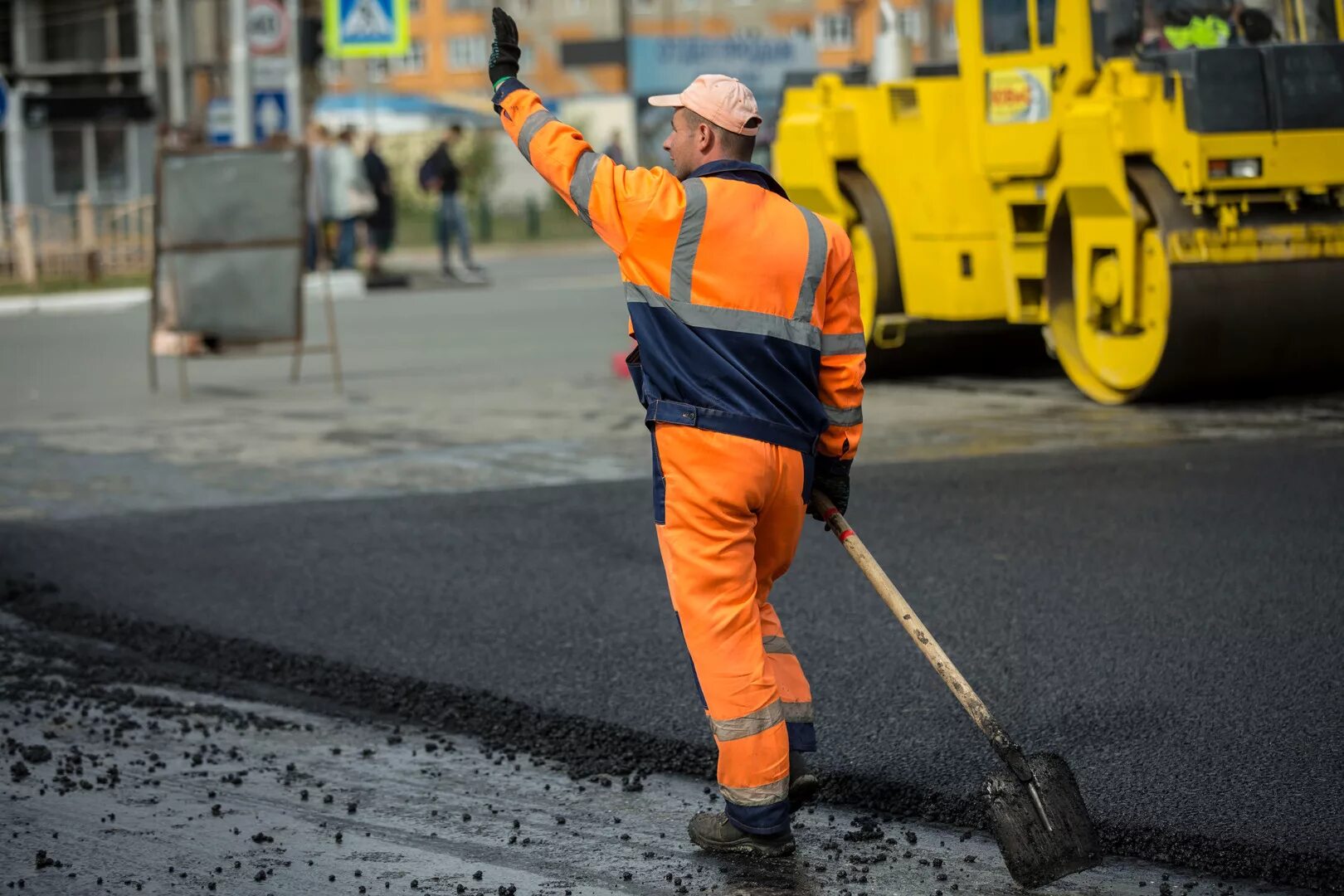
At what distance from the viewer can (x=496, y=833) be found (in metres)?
4.38

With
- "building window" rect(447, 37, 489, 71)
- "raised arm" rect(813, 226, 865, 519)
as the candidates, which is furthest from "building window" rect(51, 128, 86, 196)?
"raised arm" rect(813, 226, 865, 519)

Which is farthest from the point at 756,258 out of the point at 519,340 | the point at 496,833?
the point at 519,340

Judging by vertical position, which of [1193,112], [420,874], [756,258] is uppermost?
[1193,112]

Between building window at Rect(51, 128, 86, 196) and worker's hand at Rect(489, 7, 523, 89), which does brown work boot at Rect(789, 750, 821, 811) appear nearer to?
worker's hand at Rect(489, 7, 523, 89)

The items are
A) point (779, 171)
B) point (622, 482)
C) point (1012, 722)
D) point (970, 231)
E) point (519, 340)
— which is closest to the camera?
point (1012, 722)

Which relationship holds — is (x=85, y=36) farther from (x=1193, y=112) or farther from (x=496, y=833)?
(x=496, y=833)

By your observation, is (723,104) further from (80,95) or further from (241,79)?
(80,95)

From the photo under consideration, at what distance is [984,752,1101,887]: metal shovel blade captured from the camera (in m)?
3.90

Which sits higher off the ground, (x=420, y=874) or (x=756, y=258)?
(x=756, y=258)

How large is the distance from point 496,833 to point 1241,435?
632 centimetres

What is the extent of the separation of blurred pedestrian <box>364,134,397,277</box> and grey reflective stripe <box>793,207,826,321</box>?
1929 centimetres

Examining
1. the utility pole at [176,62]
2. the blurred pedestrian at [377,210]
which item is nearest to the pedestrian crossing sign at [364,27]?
the blurred pedestrian at [377,210]

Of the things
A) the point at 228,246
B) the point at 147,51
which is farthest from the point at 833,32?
the point at 228,246

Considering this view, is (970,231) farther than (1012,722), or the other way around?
(970,231)
